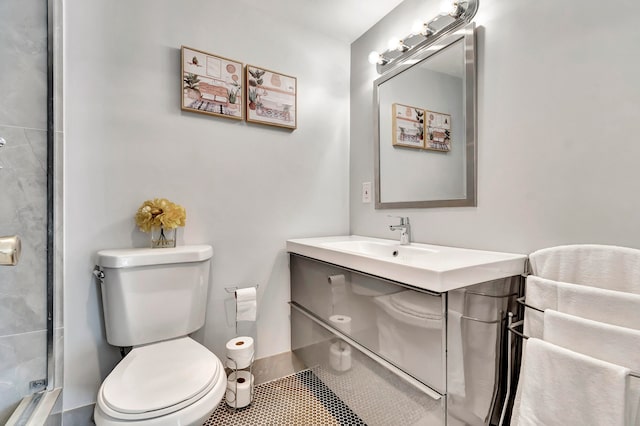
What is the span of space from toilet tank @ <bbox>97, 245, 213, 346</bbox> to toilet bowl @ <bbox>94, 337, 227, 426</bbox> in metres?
0.11

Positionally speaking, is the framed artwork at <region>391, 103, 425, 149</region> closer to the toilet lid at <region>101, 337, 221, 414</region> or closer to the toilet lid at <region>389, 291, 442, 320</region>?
the toilet lid at <region>389, 291, 442, 320</region>

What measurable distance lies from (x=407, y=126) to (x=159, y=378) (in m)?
1.67

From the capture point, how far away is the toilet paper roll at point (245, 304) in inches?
61.2

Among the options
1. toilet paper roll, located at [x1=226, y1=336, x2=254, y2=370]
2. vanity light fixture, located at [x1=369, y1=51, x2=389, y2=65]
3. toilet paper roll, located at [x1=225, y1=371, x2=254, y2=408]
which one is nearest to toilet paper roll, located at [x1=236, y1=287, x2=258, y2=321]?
toilet paper roll, located at [x1=226, y1=336, x2=254, y2=370]

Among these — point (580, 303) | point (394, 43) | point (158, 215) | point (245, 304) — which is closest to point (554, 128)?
point (580, 303)

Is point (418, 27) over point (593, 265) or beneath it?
over

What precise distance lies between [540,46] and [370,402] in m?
1.58

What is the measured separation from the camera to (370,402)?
1245 mm

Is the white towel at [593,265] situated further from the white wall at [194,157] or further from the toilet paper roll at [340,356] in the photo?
the white wall at [194,157]

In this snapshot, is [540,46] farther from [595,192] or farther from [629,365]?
[629,365]

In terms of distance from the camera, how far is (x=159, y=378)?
1.04 m

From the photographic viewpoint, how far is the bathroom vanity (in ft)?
3.09

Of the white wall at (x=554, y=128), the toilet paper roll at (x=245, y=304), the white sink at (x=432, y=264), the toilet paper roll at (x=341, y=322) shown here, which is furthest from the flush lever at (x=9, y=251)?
the white wall at (x=554, y=128)

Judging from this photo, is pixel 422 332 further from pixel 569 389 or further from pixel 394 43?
pixel 394 43
